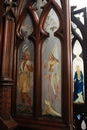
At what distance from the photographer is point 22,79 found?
3.89 ft

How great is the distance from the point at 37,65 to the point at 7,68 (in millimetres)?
215

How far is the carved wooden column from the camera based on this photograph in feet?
3.23

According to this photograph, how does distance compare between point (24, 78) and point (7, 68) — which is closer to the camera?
point (7, 68)

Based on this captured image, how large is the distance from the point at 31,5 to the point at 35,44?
13.5 inches

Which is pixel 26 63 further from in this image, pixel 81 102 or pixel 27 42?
pixel 81 102

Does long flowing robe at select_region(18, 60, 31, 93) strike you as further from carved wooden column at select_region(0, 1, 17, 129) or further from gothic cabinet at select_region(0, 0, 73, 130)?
carved wooden column at select_region(0, 1, 17, 129)

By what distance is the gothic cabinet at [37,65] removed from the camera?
101 centimetres

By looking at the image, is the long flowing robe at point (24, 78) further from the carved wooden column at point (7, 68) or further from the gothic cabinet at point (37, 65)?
the carved wooden column at point (7, 68)

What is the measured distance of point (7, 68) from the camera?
1.05 metres

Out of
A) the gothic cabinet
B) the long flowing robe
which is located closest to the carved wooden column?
the gothic cabinet

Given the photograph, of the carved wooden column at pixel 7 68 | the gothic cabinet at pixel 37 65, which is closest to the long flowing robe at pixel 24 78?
the gothic cabinet at pixel 37 65

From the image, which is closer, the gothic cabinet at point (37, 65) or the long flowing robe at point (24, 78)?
the gothic cabinet at point (37, 65)

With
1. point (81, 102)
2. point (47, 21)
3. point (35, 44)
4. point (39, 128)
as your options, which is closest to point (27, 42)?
point (35, 44)

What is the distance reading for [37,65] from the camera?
1.13 metres
